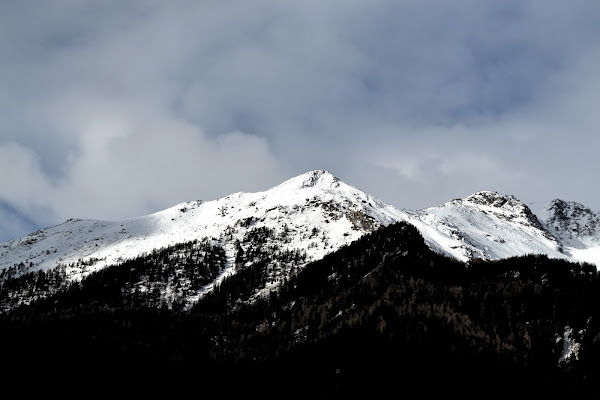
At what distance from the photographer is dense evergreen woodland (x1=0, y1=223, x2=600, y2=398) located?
58.3ft

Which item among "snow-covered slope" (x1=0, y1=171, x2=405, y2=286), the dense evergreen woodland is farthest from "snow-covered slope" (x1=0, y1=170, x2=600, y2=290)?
the dense evergreen woodland

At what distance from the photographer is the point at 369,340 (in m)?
20.9

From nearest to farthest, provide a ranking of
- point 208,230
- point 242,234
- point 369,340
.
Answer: point 369,340 → point 242,234 → point 208,230

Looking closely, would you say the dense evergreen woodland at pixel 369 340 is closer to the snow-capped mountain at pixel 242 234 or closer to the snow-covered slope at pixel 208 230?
the snow-capped mountain at pixel 242 234

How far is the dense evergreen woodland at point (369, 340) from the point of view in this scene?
700 inches

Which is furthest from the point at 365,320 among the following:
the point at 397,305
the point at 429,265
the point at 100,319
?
the point at 100,319

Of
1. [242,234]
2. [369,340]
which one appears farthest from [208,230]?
[369,340]

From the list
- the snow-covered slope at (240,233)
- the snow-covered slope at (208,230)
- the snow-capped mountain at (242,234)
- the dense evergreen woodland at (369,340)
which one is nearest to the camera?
the dense evergreen woodland at (369,340)

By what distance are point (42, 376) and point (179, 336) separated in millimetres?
11653

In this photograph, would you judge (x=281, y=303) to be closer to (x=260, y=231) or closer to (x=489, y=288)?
(x=489, y=288)

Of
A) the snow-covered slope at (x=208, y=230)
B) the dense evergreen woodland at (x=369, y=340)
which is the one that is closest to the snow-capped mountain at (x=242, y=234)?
the snow-covered slope at (x=208, y=230)

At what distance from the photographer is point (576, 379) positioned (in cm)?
1658

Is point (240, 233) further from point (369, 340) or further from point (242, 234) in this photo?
point (369, 340)

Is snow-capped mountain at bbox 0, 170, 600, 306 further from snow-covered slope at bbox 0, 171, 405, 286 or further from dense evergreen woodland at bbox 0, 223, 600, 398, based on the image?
dense evergreen woodland at bbox 0, 223, 600, 398
